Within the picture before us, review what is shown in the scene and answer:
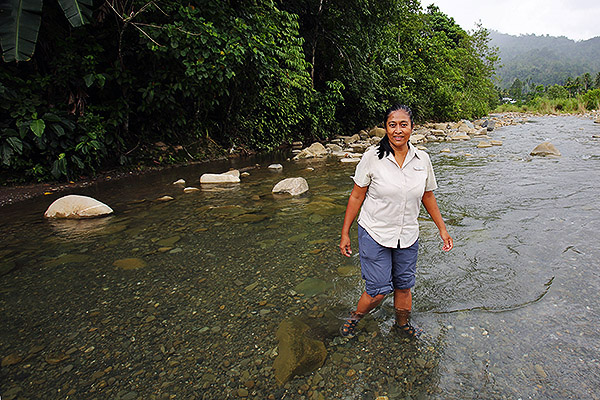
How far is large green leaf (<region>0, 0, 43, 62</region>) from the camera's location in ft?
15.8

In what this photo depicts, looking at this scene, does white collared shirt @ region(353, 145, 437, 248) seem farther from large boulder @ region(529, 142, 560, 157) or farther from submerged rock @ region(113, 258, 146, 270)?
large boulder @ region(529, 142, 560, 157)

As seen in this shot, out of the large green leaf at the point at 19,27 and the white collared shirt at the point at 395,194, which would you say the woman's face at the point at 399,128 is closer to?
the white collared shirt at the point at 395,194

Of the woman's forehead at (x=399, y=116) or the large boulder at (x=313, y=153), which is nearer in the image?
the woman's forehead at (x=399, y=116)

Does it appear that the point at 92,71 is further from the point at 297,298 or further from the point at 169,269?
the point at 297,298

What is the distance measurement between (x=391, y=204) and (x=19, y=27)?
20.2 feet

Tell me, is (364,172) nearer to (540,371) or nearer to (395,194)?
(395,194)

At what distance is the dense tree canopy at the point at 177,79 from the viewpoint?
6.43 meters

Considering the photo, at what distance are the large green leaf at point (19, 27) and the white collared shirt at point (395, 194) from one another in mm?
5625

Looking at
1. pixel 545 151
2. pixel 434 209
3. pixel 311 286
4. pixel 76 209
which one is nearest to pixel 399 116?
pixel 434 209

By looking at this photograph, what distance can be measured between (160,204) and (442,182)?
17.2ft

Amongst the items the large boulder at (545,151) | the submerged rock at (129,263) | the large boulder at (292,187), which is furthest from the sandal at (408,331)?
the large boulder at (545,151)

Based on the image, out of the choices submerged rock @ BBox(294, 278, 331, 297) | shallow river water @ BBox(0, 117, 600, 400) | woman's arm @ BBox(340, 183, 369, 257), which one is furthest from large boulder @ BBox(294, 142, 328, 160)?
woman's arm @ BBox(340, 183, 369, 257)

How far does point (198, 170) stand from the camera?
8438 mm

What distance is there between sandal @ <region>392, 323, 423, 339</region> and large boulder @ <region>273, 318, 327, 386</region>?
530 millimetres
